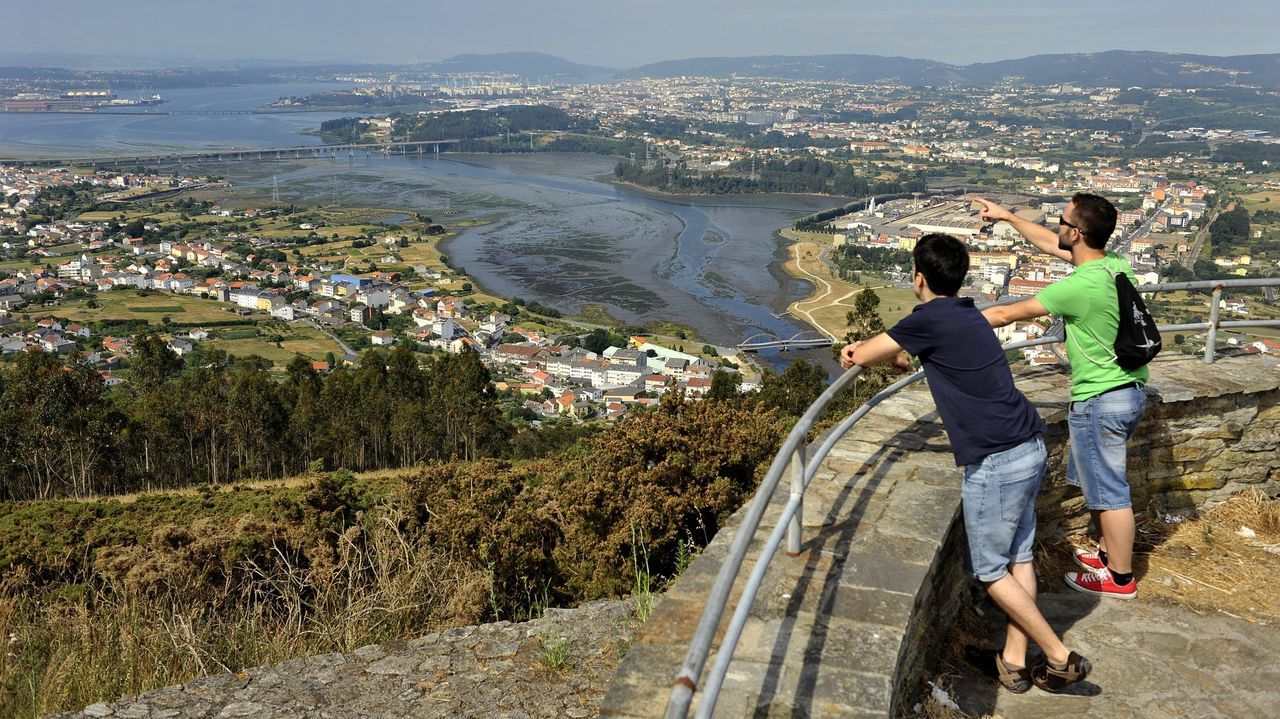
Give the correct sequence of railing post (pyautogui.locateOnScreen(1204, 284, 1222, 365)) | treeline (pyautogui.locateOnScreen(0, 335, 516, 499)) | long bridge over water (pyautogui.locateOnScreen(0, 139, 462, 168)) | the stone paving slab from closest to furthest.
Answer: the stone paving slab, railing post (pyautogui.locateOnScreen(1204, 284, 1222, 365)), treeline (pyautogui.locateOnScreen(0, 335, 516, 499)), long bridge over water (pyautogui.locateOnScreen(0, 139, 462, 168))

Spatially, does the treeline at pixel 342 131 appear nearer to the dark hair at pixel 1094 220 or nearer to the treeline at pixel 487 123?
the treeline at pixel 487 123

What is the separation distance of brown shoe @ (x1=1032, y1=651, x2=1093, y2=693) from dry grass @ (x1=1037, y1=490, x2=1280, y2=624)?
0.66m

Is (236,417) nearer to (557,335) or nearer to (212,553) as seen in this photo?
(212,553)

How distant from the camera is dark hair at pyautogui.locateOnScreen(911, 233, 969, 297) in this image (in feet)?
6.91

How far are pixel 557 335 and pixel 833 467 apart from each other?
1076 inches

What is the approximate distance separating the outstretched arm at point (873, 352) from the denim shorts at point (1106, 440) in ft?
1.96

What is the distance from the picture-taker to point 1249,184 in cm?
5231

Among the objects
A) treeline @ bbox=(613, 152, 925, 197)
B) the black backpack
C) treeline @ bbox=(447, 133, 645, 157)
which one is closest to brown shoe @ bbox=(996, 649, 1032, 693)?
the black backpack

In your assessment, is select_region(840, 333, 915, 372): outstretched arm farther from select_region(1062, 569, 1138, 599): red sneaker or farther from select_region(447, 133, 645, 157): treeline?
select_region(447, 133, 645, 157): treeline

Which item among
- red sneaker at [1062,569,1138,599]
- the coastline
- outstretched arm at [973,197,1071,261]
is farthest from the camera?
the coastline

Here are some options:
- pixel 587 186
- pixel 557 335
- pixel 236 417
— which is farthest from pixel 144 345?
pixel 587 186

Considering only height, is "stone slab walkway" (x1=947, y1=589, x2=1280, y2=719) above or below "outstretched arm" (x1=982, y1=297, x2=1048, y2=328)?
below

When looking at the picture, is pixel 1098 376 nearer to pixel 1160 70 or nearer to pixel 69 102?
pixel 69 102

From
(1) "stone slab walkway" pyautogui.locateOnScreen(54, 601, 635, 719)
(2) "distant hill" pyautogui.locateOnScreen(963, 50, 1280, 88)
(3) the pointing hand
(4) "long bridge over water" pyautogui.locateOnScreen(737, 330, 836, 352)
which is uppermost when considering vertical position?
(2) "distant hill" pyautogui.locateOnScreen(963, 50, 1280, 88)
